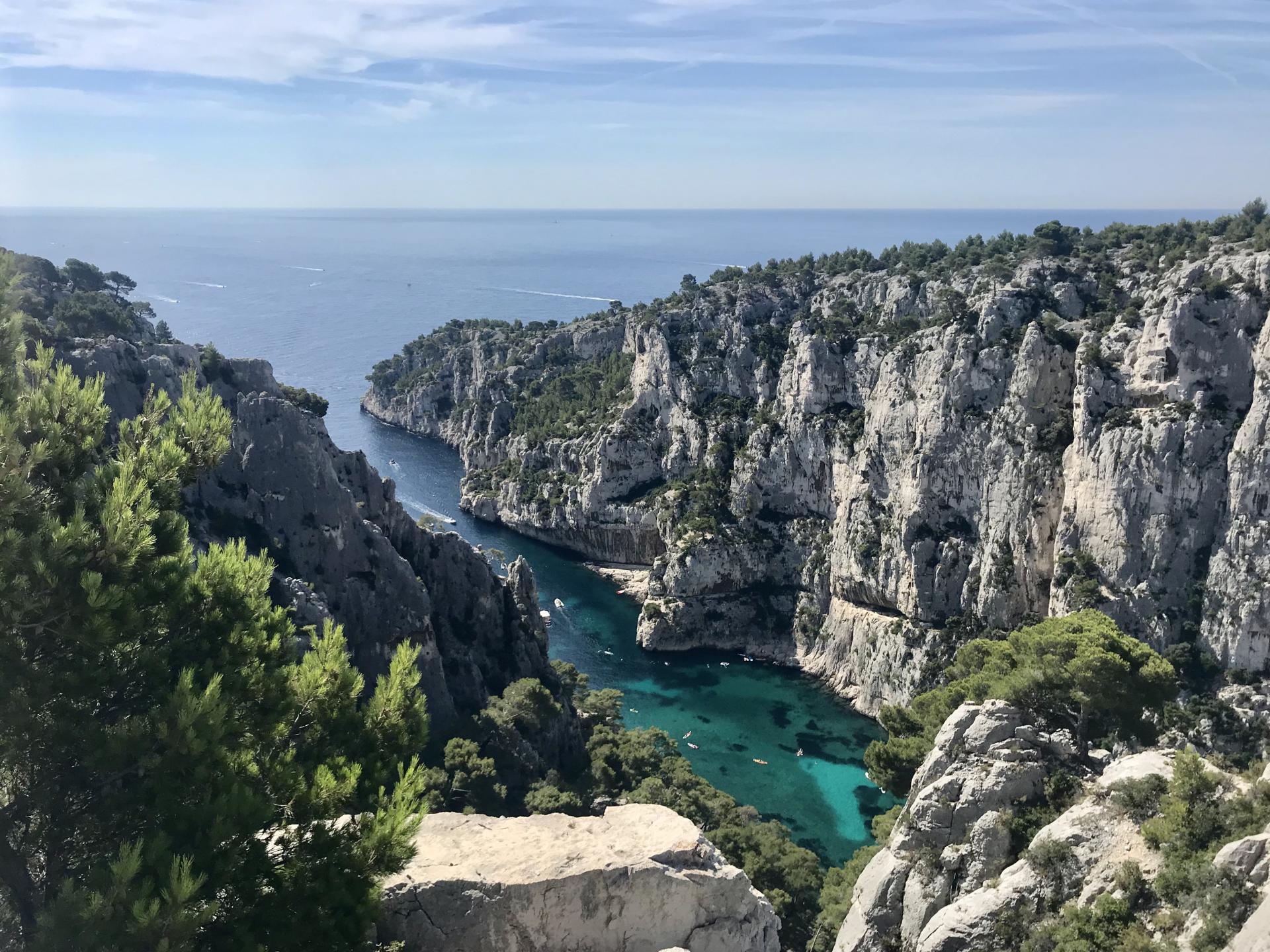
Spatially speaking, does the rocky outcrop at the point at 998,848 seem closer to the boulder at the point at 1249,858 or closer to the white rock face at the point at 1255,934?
the boulder at the point at 1249,858

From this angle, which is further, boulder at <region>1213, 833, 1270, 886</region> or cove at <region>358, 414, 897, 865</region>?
cove at <region>358, 414, 897, 865</region>

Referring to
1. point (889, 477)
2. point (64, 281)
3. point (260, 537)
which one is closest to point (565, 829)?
point (260, 537)

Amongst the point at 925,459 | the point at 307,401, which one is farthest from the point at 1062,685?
the point at 307,401

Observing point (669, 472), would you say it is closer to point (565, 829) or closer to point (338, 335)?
point (565, 829)

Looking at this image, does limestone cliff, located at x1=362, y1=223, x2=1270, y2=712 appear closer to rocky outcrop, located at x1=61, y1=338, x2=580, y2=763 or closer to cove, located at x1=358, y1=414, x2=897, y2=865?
cove, located at x1=358, y1=414, x2=897, y2=865

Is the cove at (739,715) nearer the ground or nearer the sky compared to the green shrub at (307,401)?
nearer the ground

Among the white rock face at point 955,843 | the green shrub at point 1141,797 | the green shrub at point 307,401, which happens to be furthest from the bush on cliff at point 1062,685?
the green shrub at point 307,401

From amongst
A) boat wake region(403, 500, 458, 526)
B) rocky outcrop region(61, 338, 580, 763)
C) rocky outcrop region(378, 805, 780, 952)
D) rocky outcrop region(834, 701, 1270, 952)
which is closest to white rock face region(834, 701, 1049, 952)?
rocky outcrop region(834, 701, 1270, 952)
